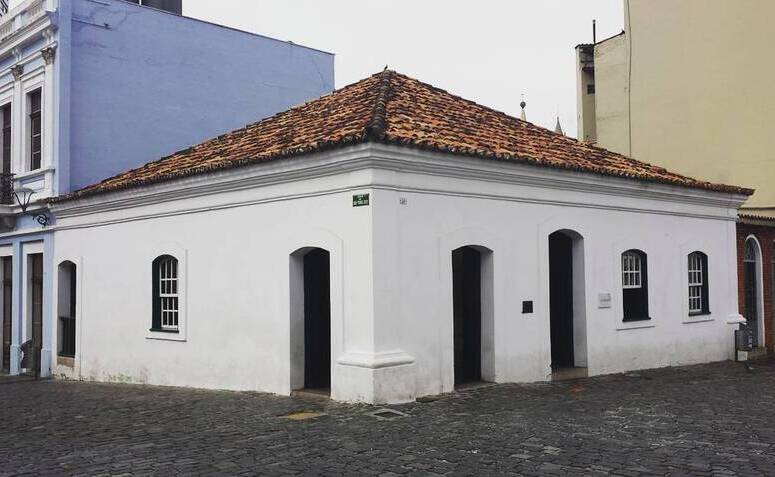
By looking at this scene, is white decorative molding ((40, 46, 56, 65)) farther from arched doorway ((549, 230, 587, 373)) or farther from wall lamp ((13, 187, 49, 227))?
arched doorway ((549, 230, 587, 373))

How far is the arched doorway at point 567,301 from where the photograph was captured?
1271 cm

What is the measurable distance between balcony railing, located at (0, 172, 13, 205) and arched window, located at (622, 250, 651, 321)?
13.4 metres

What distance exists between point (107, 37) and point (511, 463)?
14.1 metres

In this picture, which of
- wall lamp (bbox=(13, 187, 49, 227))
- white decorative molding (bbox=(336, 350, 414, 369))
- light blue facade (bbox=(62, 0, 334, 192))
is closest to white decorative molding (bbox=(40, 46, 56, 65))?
light blue facade (bbox=(62, 0, 334, 192))

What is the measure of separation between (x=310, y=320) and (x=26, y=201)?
880cm

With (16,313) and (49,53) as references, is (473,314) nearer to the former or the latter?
(49,53)

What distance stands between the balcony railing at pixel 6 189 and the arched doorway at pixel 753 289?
16.6 metres

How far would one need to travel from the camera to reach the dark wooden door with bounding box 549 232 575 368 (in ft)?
42.3

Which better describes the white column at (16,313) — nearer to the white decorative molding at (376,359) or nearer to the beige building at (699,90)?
the white decorative molding at (376,359)

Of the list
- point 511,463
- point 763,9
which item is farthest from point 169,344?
point 763,9

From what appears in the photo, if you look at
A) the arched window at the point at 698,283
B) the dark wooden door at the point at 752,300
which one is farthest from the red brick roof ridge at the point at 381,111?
the dark wooden door at the point at 752,300

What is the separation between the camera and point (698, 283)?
15.1 m

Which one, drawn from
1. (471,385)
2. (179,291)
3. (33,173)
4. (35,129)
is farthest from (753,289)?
(35,129)

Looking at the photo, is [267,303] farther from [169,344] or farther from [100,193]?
[100,193]
